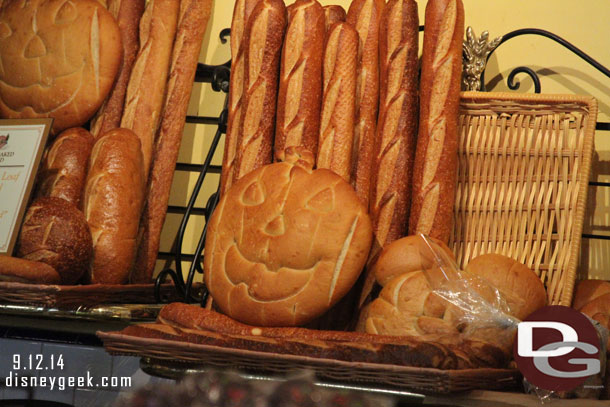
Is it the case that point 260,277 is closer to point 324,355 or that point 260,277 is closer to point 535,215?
point 324,355

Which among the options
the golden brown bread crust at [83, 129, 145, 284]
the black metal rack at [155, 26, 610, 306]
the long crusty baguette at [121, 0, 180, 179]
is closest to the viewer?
the golden brown bread crust at [83, 129, 145, 284]

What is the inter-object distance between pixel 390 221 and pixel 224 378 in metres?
0.88

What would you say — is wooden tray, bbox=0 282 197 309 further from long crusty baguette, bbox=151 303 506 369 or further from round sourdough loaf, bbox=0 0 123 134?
round sourdough loaf, bbox=0 0 123 134

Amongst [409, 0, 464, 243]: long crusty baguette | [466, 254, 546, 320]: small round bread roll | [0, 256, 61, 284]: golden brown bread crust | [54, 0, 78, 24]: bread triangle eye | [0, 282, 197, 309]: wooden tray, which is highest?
[54, 0, 78, 24]: bread triangle eye

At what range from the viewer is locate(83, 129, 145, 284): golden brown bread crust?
1624mm

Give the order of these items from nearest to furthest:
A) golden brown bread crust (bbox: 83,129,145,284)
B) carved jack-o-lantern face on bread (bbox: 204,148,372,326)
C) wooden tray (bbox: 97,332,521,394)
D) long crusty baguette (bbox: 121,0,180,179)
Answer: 1. wooden tray (bbox: 97,332,521,394)
2. carved jack-o-lantern face on bread (bbox: 204,148,372,326)
3. golden brown bread crust (bbox: 83,129,145,284)
4. long crusty baguette (bbox: 121,0,180,179)

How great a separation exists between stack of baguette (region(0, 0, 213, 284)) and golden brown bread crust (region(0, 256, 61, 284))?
0.04 meters

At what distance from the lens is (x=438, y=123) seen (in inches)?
60.4

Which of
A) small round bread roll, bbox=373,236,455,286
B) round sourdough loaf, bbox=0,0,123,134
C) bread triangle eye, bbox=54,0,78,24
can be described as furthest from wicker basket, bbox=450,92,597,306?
bread triangle eye, bbox=54,0,78,24

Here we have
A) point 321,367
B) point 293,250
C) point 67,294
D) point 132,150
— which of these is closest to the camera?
point 321,367

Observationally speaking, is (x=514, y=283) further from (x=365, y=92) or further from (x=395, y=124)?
(x=365, y=92)

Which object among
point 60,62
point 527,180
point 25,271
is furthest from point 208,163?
point 527,180

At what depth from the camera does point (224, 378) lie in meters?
0.71

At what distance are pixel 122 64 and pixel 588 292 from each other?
1.35m
